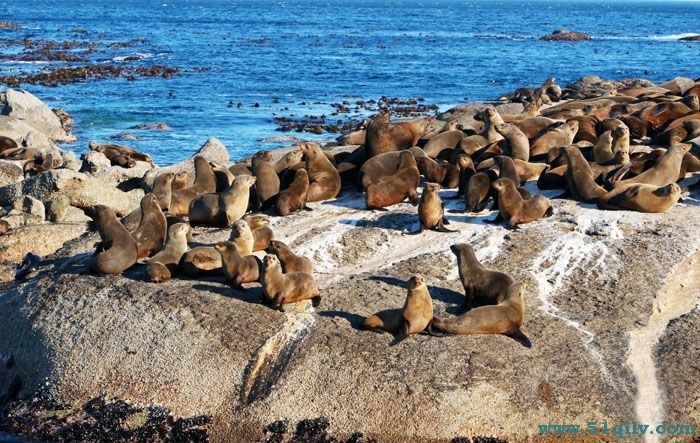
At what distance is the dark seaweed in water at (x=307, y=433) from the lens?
7562 millimetres

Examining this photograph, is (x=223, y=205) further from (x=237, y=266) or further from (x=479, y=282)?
(x=479, y=282)

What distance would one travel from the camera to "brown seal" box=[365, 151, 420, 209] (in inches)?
457

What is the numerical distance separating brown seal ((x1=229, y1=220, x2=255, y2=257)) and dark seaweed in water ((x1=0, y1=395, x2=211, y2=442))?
233cm

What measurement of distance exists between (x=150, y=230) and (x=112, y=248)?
2.41 feet

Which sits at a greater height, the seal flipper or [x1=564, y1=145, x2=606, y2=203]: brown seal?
[x1=564, y1=145, x2=606, y2=203]: brown seal

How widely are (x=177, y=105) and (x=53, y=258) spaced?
2240 centimetres

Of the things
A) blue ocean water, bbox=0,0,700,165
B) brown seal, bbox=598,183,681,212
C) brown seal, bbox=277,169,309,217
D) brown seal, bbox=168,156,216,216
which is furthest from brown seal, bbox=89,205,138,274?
blue ocean water, bbox=0,0,700,165

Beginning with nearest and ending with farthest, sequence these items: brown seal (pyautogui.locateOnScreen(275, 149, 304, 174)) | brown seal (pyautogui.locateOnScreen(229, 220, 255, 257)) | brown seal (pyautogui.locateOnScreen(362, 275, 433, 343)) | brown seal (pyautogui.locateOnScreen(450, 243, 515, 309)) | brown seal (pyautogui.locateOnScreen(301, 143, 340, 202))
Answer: brown seal (pyautogui.locateOnScreen(362, 275, 433, 343)) < brown seal (pyautogui.locateOnScreen(450, 243, 515, 309)) < brown seal (pyautogui.locateOnScreen(229, 220, 255, 257)) < brown seal (pyautogui.locateOnScreen(301, 143, 340, 202)) < brown seal (pyautogui.locateOnScreen(275, 149, 304, 174))

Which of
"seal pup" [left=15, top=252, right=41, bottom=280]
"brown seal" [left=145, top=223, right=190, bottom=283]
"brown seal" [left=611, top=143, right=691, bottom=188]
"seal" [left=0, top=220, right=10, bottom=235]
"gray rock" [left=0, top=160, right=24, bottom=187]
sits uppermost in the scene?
"brown seal" [left=611, top=143, right=691, bottom=188]

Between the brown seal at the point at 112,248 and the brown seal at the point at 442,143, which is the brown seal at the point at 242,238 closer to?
the brown seal at the point at 112,248

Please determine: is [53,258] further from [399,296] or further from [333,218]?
[399,296]

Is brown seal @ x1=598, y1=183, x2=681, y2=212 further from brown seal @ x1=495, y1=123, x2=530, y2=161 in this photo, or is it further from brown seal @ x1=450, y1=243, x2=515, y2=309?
brown seal @ x1=450, y1=243, x2=515, y2=309

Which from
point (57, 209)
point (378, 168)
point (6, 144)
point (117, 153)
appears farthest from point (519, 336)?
point (6, 144)

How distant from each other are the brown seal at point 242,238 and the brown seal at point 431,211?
205cm
